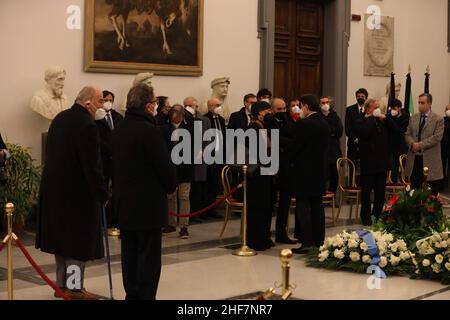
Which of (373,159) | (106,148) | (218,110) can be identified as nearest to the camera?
(106,148)

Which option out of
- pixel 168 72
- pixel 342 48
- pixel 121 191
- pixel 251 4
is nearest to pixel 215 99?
pixel 168 72

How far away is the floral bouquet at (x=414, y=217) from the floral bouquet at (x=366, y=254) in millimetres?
164

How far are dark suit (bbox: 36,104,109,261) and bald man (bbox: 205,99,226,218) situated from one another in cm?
538

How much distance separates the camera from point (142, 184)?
6105mm

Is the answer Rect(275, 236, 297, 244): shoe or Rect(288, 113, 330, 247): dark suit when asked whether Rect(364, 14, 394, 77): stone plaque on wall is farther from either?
Rect(288, 113, 330, 247): dark suit

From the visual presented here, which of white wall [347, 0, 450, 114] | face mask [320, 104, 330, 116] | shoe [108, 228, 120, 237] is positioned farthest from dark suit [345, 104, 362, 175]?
shoe [108, 228, 120, 237]

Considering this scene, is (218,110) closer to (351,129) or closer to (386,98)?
(351,129)

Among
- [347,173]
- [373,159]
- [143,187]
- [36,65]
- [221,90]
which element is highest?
[36,65]

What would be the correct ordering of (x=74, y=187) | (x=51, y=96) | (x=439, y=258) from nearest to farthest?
(x=74, y=187)
(x=439, y=258)
(x=51, y=96)

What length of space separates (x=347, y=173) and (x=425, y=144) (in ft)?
8.38

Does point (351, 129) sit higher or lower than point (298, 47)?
lower

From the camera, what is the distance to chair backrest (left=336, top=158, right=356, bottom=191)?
11375 millimetres

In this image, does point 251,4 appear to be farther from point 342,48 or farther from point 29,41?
point 29,41

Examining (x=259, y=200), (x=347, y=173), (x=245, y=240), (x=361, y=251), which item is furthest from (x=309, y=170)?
(x=347, y=173)
